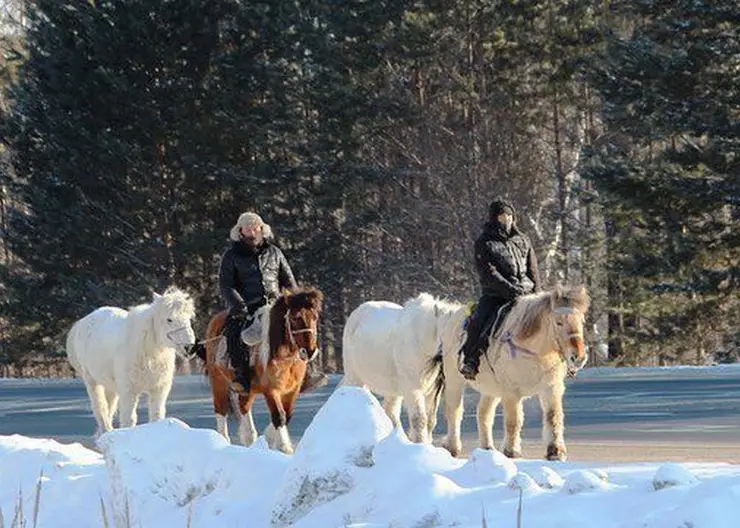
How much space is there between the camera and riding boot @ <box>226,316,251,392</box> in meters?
14.5

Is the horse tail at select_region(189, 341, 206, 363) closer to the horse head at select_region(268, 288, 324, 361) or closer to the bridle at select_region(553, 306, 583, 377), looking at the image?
the horse head at select_region(268, 288, 324, 361)

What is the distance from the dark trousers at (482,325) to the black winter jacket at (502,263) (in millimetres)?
78

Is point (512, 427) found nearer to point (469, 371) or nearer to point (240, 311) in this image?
point (469, 371)

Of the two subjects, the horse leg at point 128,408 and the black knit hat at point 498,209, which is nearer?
the black knit hat at point 498,209

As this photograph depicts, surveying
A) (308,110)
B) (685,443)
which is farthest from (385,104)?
(685,443)

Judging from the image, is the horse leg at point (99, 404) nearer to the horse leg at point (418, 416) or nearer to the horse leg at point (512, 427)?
the horse leg at point (418, 416)

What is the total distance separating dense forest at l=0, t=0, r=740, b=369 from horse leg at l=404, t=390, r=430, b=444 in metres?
17.2

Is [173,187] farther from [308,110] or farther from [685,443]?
[685,443]

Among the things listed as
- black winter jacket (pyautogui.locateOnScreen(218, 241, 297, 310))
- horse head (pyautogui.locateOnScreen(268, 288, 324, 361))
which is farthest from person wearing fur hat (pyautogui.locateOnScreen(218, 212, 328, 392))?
horse head (pyautogui.locateOnScreen(268, 288, 324, 361))

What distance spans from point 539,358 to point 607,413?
6.64 meters

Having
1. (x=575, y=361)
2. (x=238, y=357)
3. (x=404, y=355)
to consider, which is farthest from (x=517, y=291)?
(x=238, y=357)

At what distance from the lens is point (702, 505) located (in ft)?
22.9

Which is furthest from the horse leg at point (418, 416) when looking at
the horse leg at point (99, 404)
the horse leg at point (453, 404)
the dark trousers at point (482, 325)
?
the horse leg at point (99, 404)

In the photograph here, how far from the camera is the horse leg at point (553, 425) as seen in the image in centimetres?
1244
